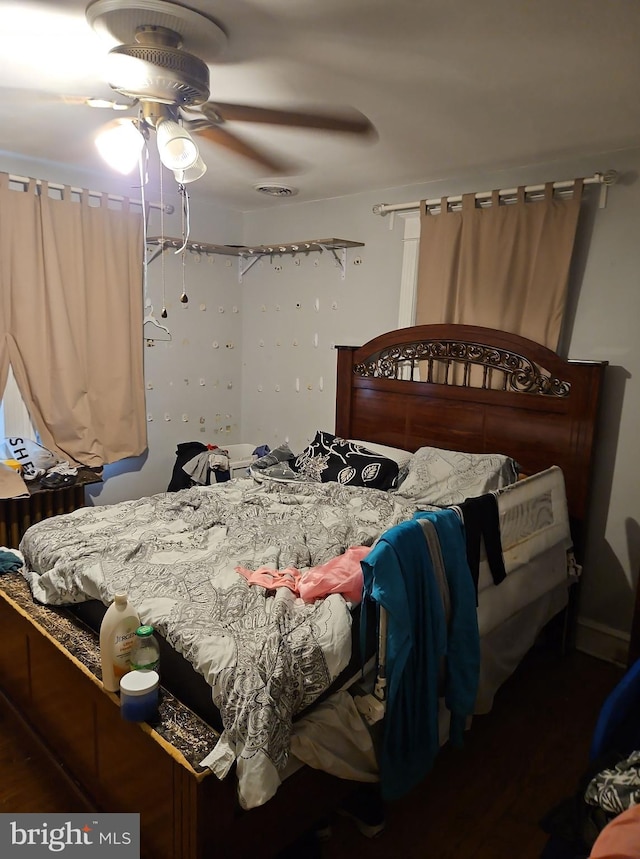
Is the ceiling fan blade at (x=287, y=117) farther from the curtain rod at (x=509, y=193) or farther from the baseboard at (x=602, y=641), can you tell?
the baseboard at (x=602, y=641)

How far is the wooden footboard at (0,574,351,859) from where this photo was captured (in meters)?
1.36

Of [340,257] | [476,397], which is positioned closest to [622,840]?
[476,397]

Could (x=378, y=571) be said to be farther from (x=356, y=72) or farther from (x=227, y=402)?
(x=227, y=402)

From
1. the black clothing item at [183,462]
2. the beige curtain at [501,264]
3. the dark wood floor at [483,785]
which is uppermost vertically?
the beige curtain at [501,264]

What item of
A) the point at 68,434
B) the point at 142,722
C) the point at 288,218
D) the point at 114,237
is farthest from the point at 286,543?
the point at 288,218

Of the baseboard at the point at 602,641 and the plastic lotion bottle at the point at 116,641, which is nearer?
the plastic lotion bottle at the point at 116,641

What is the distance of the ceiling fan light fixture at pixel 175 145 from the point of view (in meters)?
1.66

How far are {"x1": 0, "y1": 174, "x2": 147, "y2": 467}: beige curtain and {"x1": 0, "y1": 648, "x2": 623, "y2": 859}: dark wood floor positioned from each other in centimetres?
177

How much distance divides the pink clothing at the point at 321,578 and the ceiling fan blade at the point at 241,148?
163cm

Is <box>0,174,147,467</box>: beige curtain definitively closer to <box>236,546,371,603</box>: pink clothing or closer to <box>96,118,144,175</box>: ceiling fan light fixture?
<box>96,118,144,175</box>: ceiling fan light fixture

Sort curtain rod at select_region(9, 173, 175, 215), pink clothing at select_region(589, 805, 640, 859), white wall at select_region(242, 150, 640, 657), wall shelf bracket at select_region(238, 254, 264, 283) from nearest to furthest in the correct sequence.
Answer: pink clothing at select_region(589, 805, 640, 859), white wall at select_region(242, 150, 640, 657), curtain rod at select_region(9, 173, 175, 215), wall shelf bracket at select_region(238, 254, 264, 283)

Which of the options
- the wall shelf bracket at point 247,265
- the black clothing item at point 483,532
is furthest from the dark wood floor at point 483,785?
the wall shelf bracket at point 247,265

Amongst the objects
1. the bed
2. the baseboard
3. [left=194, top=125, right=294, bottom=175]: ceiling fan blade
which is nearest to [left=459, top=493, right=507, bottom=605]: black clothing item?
the bed

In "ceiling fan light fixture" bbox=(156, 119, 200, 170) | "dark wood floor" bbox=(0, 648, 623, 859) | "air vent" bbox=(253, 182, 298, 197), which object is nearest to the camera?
"ceiling fan light fixture" bbox=(156, 119, 200, 170)
